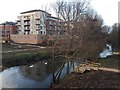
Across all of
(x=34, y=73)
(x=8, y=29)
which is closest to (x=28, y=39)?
(x=8, y=29)

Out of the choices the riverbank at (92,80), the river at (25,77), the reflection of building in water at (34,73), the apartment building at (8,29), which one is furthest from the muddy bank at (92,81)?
the apartment building at (8,29)

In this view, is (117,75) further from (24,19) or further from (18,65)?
(24,19)

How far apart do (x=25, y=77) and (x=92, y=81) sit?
8.59 m

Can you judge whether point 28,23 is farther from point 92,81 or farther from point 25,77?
point 92,81

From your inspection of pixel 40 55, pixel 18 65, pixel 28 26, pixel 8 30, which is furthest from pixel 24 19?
pixel 18 65

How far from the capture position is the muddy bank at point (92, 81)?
17.4m

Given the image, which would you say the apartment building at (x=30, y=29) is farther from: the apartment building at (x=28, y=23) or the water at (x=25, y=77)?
the water at (x=25, y=77)

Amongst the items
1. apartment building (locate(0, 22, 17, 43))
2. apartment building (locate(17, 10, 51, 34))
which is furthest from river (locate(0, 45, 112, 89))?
apartment building (locate(0, 22, 17, 43))

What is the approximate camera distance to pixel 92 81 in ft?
61.5

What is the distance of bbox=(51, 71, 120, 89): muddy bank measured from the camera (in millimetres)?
17359

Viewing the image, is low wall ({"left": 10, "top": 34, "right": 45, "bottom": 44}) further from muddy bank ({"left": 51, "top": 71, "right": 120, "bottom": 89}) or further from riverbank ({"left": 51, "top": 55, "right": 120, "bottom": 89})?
muddy bank ({"left": 51, "top": 71, "right": 120, "bottom": 89})

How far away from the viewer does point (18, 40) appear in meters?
57.9

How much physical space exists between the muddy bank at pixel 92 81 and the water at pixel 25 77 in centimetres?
251

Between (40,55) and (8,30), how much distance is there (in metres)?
37.2
